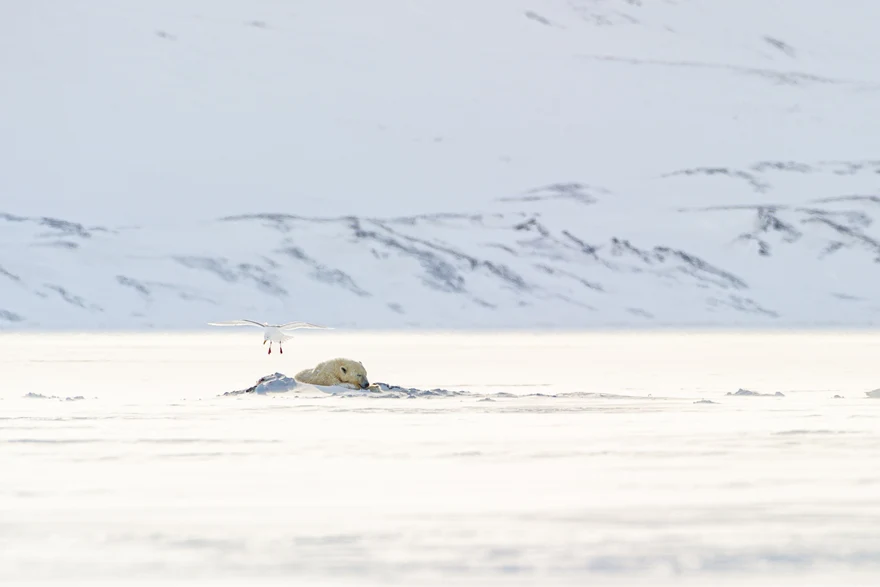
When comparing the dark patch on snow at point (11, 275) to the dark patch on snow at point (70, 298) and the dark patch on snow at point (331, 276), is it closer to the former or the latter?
the dark patch on snow at point (70, 298)

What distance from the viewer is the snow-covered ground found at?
5.71 metres

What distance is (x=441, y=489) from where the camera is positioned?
7.82 metres

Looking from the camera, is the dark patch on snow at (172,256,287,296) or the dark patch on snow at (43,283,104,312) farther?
the dark patch on snow at (172,256,287,296)

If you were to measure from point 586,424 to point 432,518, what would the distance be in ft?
16.7

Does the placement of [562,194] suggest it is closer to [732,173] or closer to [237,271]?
[732,173]

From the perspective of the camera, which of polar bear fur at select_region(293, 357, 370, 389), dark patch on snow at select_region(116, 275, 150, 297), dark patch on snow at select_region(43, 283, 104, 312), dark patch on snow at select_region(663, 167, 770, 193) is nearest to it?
polar bear fur at select_region(293, 357, 370, 389)

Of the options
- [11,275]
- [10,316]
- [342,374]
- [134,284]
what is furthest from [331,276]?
[342,374]

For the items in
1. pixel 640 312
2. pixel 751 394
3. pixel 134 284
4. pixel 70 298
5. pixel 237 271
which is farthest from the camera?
pixel 640 312

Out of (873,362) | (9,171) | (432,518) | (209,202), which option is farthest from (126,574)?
(9,171)

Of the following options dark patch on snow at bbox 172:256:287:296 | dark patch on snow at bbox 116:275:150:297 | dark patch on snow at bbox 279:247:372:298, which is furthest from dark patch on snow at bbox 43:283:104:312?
dark patch on snow at bbox 279:247:372:298

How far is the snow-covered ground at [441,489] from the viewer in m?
5.71

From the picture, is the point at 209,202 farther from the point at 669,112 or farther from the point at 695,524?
the point at 695,524

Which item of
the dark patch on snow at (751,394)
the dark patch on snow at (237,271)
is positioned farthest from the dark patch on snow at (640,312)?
the dark patch on snow at (751,394)

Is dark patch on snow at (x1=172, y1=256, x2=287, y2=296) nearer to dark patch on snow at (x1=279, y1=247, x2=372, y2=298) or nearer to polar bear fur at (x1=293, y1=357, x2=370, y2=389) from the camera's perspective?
dark patch on snow at (x1=279, y1=247, x2=372, y2=298)
